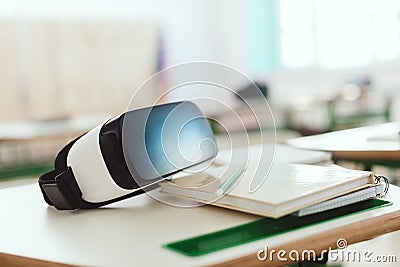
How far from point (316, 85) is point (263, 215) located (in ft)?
19.6

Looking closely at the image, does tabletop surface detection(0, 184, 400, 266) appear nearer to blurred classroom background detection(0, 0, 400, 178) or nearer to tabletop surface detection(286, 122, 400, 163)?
tabletop surface detection(286, 122, 400, 163)

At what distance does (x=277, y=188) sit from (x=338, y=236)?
15cm

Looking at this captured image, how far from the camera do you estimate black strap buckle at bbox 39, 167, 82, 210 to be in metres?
1.21

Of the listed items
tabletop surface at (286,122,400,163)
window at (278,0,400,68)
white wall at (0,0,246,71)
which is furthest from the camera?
white wall at (0,0,246,71)

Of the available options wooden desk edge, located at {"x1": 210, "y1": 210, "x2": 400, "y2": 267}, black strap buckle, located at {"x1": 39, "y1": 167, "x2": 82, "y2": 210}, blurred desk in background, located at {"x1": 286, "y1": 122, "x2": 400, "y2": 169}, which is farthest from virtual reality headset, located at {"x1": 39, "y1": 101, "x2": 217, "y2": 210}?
blurred desk in background, located at {"x1": 286, "y1": 122, "x2": 400, "y2": 169}

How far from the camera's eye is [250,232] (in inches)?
40.2

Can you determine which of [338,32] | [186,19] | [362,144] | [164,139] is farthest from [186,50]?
[164,139]

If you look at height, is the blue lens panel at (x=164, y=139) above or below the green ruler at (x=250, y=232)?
above

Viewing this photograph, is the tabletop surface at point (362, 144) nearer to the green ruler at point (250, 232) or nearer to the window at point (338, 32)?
the green ruler at point (250, 232)

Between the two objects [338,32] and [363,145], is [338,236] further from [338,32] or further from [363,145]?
[338,32]

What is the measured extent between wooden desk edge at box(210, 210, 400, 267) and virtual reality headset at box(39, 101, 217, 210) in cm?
34

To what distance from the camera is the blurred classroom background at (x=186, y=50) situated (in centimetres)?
604

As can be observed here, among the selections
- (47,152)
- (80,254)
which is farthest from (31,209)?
(47,152)

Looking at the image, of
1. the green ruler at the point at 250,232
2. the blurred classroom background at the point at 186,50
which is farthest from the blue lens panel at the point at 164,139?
the blurred classroom background at the point at 186,50
